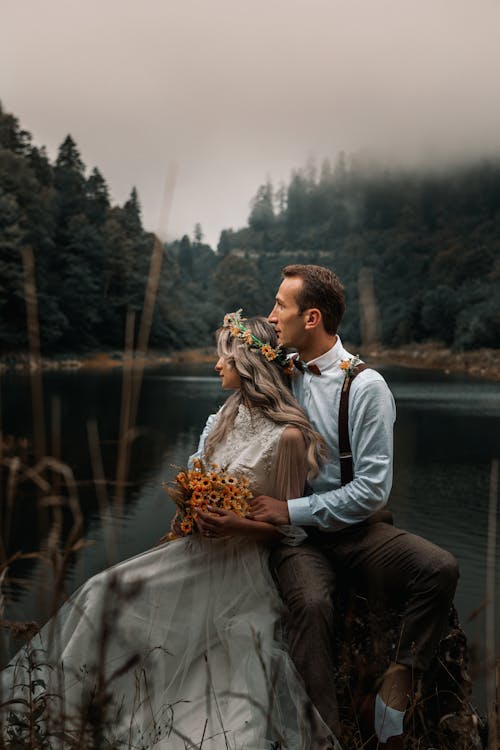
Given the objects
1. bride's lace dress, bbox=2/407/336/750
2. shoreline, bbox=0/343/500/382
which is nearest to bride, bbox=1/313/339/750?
bride's lace dress, bbox=2/407/336/750

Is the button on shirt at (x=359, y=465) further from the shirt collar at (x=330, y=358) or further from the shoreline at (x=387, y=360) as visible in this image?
the shoreline at (x=387, y=360)

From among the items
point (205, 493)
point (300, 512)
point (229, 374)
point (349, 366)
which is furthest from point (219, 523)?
point (349, 366)

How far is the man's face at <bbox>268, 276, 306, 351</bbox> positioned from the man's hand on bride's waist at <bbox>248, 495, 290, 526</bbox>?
650 mm

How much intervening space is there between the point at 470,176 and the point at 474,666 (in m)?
147

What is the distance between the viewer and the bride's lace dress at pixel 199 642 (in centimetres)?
221

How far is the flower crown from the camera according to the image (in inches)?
113

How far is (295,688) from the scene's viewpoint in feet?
7.44

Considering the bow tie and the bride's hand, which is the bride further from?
the bow tie

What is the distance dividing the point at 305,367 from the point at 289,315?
0.23 m

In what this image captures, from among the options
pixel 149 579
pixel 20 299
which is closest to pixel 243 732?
pixel 149 579

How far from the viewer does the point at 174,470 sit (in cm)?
1291

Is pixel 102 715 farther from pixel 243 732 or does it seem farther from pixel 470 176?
pixel 470 176

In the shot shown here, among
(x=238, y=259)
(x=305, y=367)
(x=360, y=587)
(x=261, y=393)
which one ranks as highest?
(x=238, y=259)

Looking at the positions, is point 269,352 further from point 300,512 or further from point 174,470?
point 174,470
